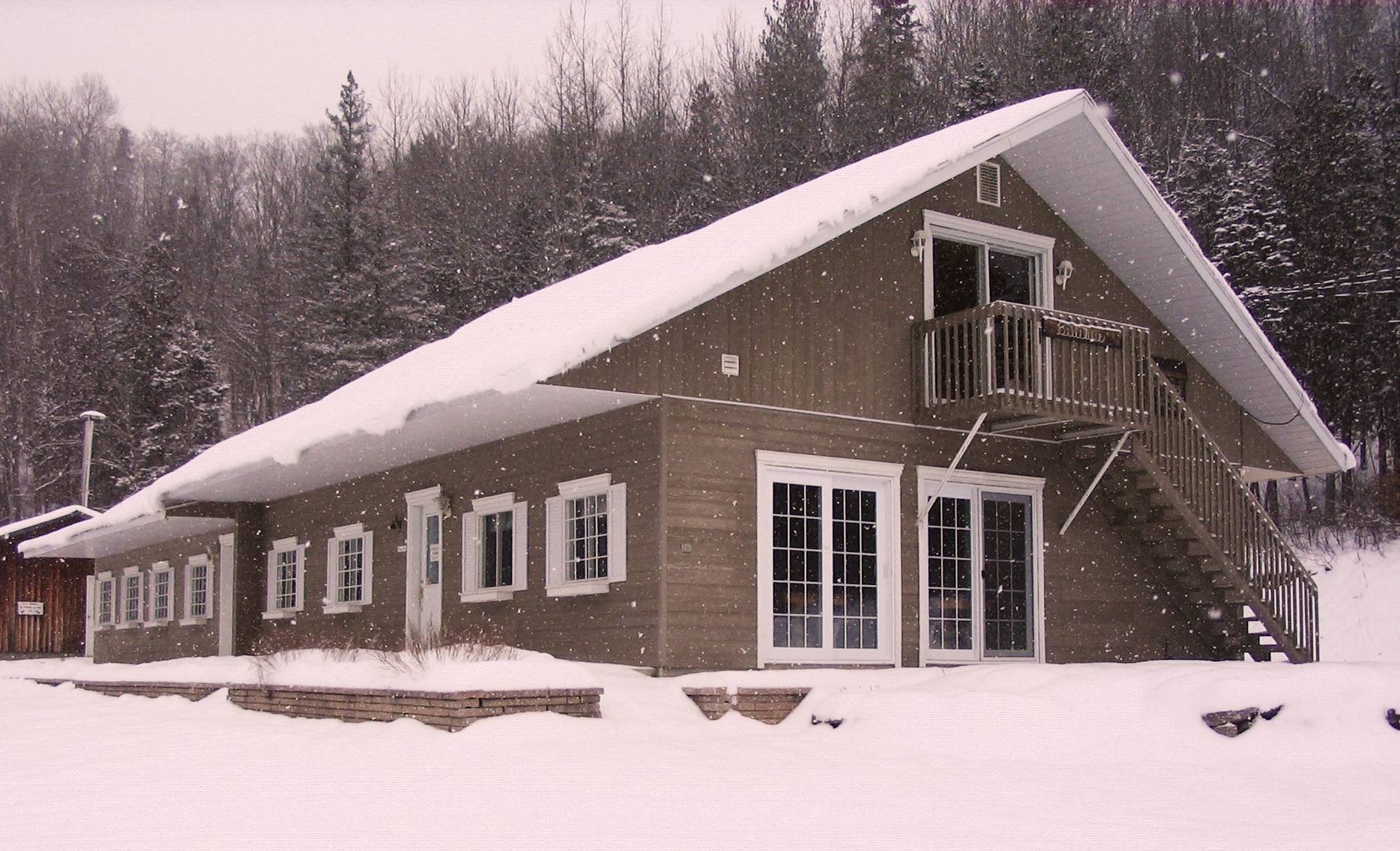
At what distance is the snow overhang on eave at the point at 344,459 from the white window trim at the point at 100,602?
210 cm

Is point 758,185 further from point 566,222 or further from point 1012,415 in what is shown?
point 1012,415

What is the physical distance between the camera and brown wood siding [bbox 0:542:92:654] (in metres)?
32.1

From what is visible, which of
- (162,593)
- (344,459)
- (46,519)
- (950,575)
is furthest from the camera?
(46,519)

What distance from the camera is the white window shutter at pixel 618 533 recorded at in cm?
1254

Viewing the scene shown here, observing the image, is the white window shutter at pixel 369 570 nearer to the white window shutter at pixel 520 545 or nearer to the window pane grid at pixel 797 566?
the white window shutter at pixel 520 545

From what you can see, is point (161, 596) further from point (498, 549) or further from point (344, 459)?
point (498, 549)

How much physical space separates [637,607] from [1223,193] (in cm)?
2225

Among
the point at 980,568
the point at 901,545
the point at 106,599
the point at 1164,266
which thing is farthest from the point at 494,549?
the point at 106,599

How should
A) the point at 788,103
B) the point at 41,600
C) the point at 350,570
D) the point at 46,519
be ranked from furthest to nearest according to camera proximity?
the point at 788,103 < the point at 41,600 < the point at 46,519 < the point at 350,570

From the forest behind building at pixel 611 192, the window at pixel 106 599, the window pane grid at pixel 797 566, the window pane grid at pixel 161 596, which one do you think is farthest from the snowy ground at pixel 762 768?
the forest behind building at pixel 611 192

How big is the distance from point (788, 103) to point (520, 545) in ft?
80.4

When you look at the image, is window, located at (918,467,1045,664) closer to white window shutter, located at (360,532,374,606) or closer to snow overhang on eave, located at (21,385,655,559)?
snow overhang on eave, located at (21,385,655,559)

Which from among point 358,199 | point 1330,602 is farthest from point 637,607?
point 358,199

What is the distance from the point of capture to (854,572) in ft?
44.0
